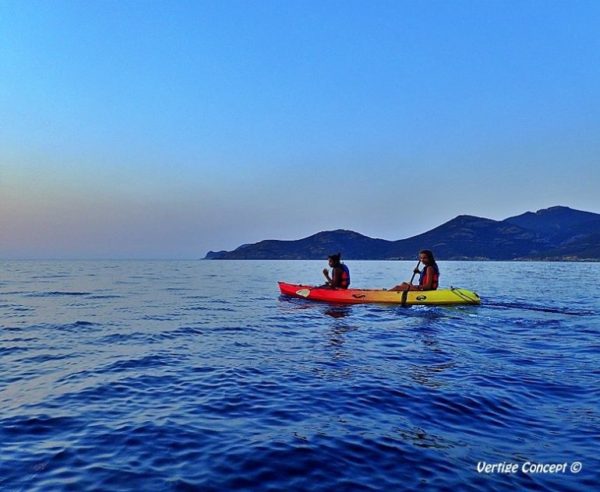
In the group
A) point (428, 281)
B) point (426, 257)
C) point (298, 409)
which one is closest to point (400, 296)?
point (428, 281)

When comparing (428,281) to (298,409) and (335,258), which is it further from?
(298,409)

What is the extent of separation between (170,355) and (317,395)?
5.71 metres

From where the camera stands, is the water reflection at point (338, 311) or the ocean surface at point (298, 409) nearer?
the ocean surface at point (298, 409)

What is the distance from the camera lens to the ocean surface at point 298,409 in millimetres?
5230

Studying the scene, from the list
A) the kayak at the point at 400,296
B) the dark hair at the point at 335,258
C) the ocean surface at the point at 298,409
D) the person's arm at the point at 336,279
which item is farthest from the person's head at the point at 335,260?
the ocean surface at the point at 298,409

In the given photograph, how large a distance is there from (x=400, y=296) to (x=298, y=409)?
17173 mm

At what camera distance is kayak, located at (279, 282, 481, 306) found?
23.1 m

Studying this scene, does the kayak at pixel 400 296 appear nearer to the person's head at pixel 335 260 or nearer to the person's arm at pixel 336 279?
the person's arm at pixel 336 279

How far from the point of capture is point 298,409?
7.59 m

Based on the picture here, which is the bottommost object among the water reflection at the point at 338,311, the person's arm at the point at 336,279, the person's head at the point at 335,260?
the water reflection at the point at 338,311

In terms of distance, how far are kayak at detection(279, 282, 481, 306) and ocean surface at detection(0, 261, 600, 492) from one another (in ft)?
22.0

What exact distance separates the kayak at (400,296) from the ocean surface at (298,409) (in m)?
6.71

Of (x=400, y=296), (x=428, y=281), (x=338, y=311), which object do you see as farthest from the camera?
(x=428, y=281)

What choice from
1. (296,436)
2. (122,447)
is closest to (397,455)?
(296,436)
